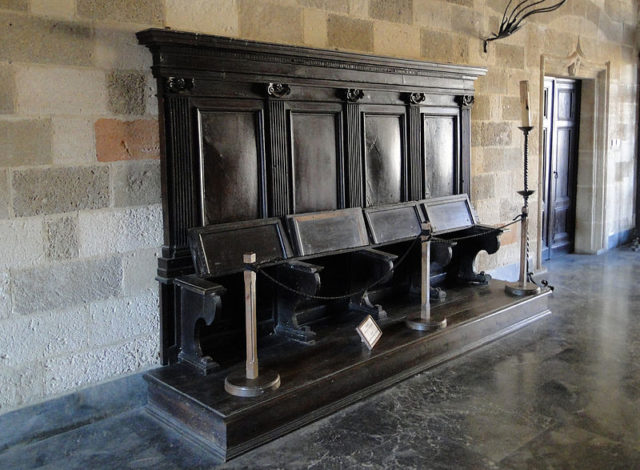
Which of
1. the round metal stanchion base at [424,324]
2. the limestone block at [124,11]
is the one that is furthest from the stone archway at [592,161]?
the limestone block at [124,11]

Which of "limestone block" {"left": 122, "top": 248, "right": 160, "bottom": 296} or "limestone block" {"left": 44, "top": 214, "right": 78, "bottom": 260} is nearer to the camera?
"limestone block" {"left": 44, "top": 214, "right": 78, "bottom": 260}

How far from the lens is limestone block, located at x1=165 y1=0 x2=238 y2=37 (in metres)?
3.20

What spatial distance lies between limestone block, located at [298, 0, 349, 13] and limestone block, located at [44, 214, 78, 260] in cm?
191

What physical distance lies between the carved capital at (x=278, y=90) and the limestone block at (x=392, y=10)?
3.39 ft

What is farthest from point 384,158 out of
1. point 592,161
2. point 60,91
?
point 592,161

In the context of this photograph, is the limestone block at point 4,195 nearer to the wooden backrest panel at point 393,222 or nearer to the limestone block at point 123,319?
the limestone block at point 123,319

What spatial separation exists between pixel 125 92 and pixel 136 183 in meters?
0.44

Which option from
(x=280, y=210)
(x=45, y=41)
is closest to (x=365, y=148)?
(x=280, y=210)

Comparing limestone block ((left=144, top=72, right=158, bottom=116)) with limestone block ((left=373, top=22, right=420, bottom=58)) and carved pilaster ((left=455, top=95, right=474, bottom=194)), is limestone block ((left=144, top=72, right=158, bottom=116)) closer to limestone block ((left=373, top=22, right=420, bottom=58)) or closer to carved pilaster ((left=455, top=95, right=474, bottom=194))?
limestone block ((left=373, top=22, right=420, bottom=58))

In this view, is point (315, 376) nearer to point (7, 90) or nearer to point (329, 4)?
point (7, 90)

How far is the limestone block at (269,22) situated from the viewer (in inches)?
138

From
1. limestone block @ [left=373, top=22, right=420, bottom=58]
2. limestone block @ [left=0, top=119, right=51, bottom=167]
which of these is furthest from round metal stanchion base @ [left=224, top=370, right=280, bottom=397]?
limestone block @ [left=373, top=22, right=420, bottom=58]

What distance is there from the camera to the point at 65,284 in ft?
9.55

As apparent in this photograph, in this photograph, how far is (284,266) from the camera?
3.48 meters
